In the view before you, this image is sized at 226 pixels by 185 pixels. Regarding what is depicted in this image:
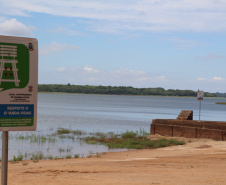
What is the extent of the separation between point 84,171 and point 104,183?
8.17 ft

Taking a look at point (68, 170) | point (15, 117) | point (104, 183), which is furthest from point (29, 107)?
point (68, 170)

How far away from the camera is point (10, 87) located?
15.6 feet

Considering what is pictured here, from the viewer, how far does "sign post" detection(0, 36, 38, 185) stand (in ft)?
15.5

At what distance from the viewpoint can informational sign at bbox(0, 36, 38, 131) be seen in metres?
4.72

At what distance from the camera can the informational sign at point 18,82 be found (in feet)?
15.5

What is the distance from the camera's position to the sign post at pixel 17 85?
4.72 meters

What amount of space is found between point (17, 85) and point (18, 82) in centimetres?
4

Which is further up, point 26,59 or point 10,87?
point 26,59

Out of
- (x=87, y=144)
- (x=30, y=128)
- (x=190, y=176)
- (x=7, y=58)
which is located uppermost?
(x=7, y=58)

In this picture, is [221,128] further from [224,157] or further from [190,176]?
[190,176]

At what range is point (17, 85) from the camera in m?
4.80

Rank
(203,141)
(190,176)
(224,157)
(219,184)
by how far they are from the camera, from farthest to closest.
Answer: (203,141) < (224,157) < (190,176) < (219,184)

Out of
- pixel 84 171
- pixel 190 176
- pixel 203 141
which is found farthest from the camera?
pixel 203 141

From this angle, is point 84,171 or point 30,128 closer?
point 30,128
